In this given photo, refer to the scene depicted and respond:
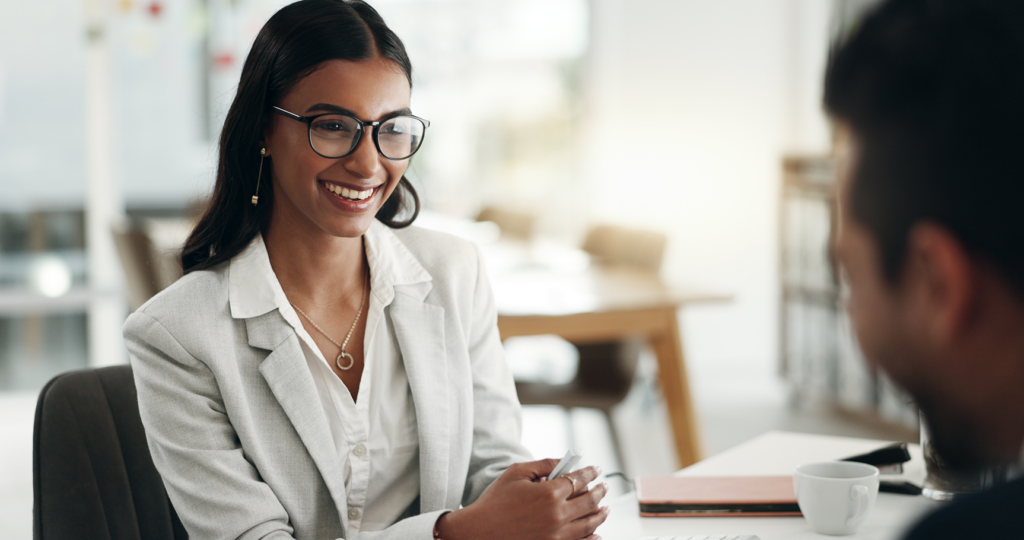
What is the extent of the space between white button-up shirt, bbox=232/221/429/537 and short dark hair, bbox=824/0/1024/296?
93cm

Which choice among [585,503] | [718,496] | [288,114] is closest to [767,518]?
[718,496]

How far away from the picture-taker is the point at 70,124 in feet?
14.9

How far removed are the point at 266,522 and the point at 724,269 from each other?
167 inches

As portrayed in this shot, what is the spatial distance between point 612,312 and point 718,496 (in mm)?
1575

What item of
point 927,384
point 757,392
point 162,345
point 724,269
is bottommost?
point 757,392

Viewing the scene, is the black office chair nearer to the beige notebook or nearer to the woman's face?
the woman's face

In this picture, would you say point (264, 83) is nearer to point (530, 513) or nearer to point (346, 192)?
point (346, 192)

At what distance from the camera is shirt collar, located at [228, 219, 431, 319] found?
4.19 feet

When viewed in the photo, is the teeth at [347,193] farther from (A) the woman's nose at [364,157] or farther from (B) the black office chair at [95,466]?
(B) the black office chair at [95,466]

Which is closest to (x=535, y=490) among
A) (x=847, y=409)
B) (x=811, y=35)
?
(x=847, y=409)

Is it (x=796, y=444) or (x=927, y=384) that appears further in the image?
(x=796, y=444)

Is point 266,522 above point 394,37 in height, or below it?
below

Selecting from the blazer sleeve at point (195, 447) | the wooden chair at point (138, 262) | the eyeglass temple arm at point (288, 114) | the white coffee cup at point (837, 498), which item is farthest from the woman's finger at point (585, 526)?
the wooden chair at point (138, 262)

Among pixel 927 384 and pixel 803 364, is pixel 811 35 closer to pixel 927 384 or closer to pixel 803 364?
pixel 803 364
